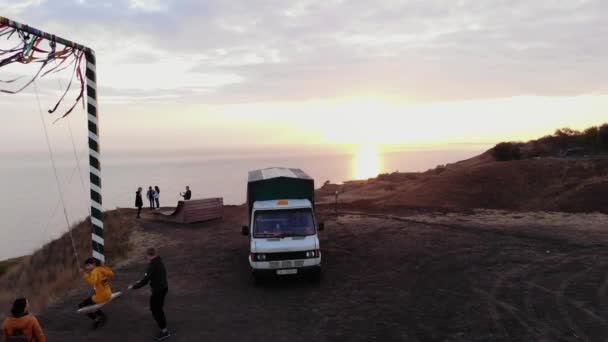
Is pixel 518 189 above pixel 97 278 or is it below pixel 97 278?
above

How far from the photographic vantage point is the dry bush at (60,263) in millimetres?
14891

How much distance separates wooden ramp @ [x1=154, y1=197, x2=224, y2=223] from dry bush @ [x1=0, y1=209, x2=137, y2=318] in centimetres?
238

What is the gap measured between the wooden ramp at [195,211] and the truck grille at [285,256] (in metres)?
14.7

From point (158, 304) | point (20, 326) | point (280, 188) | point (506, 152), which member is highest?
A: point (506, 152)

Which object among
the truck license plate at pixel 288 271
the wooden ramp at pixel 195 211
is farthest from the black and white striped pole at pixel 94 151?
the wooden ramp at pixel 195 211

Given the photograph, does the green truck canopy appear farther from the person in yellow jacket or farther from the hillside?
the hillside

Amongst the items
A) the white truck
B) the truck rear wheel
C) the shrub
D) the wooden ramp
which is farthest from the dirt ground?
the shrub

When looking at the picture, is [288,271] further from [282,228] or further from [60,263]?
[60,263]

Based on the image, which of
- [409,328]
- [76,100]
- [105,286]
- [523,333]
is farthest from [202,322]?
[523,333]

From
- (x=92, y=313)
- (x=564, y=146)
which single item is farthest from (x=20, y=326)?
(x=564, y=146)

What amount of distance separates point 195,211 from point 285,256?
50.6 feet

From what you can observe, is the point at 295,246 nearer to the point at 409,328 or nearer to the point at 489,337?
the point at 409,328

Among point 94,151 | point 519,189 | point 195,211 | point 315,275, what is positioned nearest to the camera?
point 94,151

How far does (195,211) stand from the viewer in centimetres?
2695
